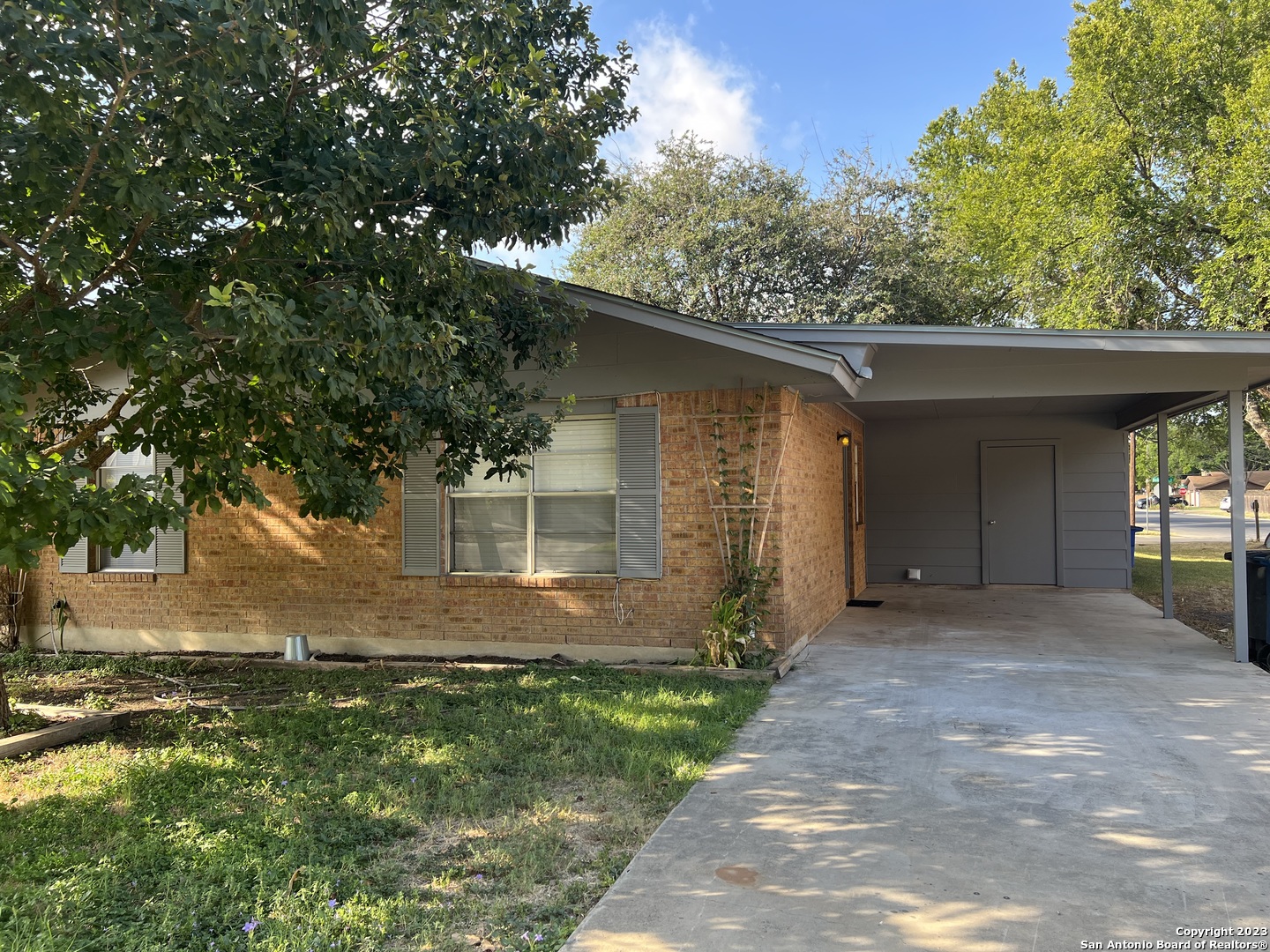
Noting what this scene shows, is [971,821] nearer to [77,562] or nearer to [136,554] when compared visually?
[136,554]

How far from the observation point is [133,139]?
4.01 metres

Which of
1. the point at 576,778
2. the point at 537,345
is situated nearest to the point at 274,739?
the point at 576,778

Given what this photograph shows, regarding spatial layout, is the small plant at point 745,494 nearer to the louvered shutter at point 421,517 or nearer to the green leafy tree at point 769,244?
the louvered shutter at point 421,517

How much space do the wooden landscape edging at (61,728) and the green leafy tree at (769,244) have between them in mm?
16501

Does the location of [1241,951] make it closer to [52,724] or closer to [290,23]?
[290,23]

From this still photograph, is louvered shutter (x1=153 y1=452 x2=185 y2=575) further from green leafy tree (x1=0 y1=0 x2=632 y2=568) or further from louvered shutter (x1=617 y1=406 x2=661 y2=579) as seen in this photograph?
louvered shutter (x1=617 y1=406 x2=661 y2=579)

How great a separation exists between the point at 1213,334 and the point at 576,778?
19.8 ft

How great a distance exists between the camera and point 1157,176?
53.3ft

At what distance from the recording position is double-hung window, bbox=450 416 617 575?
26.0ft

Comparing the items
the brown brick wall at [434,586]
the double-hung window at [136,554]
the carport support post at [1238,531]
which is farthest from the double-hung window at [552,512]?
the carport support post at [1238,531]

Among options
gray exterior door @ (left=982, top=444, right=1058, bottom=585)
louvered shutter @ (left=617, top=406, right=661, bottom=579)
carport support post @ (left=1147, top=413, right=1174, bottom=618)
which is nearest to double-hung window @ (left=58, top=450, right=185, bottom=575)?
louvered shutter @ (left=617, top=406, right=661, bottom=579)

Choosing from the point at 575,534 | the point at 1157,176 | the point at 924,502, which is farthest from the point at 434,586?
the point at 1157,176

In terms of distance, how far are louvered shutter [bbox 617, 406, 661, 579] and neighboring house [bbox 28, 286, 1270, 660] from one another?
0.7 inches

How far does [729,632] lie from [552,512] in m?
2.08
